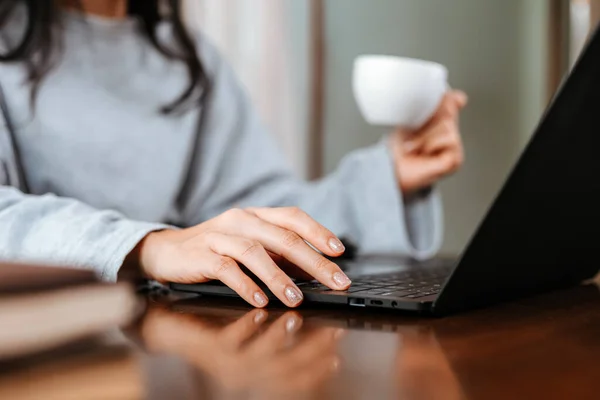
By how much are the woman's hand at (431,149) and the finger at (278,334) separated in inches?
26.7

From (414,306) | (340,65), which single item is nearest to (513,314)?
(414,306)

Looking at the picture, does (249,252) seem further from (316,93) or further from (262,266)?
(316,93)

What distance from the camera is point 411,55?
1.79m

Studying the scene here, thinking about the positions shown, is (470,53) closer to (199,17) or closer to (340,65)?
(340,65)

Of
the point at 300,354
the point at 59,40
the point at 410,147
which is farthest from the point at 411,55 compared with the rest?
the point at 300,354

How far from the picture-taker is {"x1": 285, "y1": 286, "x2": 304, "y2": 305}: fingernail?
20.8 inches

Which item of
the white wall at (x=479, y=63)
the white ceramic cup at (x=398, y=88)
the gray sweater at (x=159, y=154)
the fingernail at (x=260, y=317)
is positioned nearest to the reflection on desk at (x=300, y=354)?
the fingernail at (x=260, y=317)

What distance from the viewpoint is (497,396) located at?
275 millimetres

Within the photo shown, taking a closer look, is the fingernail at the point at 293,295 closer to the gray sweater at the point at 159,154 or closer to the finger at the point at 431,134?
the gray sweater at the point at 159,154

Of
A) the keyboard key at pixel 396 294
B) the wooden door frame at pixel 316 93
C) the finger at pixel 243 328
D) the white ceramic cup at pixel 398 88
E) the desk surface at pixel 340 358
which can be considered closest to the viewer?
the desk surface at pixel 340 358

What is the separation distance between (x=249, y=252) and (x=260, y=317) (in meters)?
0.07

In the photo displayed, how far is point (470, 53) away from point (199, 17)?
71cm

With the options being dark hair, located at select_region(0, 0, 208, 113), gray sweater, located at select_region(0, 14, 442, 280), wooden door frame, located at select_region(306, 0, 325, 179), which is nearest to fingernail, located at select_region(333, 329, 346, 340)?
gray sweater, located at select_region(0, 14, 442, 280)

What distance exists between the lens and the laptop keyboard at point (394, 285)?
524 mm
